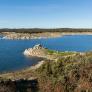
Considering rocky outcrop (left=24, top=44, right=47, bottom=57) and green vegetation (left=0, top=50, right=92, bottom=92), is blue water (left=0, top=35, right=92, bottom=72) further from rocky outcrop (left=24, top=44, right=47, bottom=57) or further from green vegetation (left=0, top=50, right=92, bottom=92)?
green vegetation (left=0, top=50, right=92, bottom=92)

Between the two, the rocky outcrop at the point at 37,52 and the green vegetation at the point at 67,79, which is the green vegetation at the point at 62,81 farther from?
the rocky outcrop at the point at 37,52

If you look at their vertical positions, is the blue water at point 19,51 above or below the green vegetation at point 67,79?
below

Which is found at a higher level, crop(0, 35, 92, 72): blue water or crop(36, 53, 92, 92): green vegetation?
crop(36, 53, 92, 92): green vegetation

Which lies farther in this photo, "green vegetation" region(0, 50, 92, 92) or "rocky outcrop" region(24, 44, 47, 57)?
"rocky outcrop" region(24, 44, 47, 57)

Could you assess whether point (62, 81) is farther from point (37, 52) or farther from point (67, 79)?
point (37, 52)

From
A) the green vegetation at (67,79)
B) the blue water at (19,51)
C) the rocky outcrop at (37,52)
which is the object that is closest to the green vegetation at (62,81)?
the green vegetation at (67,79)

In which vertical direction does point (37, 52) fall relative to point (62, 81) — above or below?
below

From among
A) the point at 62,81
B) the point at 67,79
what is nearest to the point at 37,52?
the point at 67,79

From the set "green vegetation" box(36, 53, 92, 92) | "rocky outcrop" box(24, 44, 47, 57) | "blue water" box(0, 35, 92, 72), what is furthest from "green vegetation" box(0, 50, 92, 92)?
"rocky outcrop" box(24, 44, 47, 57)

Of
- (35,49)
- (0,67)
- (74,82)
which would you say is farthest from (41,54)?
(74,82)

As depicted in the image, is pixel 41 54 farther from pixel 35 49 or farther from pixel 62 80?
pixel 62 80

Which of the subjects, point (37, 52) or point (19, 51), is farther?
point (19, 51)

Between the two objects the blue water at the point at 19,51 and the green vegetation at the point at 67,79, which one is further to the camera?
the blue water at the point at 19,51

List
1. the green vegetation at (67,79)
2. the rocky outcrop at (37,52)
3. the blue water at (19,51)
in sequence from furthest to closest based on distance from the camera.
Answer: the rocky outcrop at (37,52) < the blue water at (19,51) < the green vegetation at (67,79)
